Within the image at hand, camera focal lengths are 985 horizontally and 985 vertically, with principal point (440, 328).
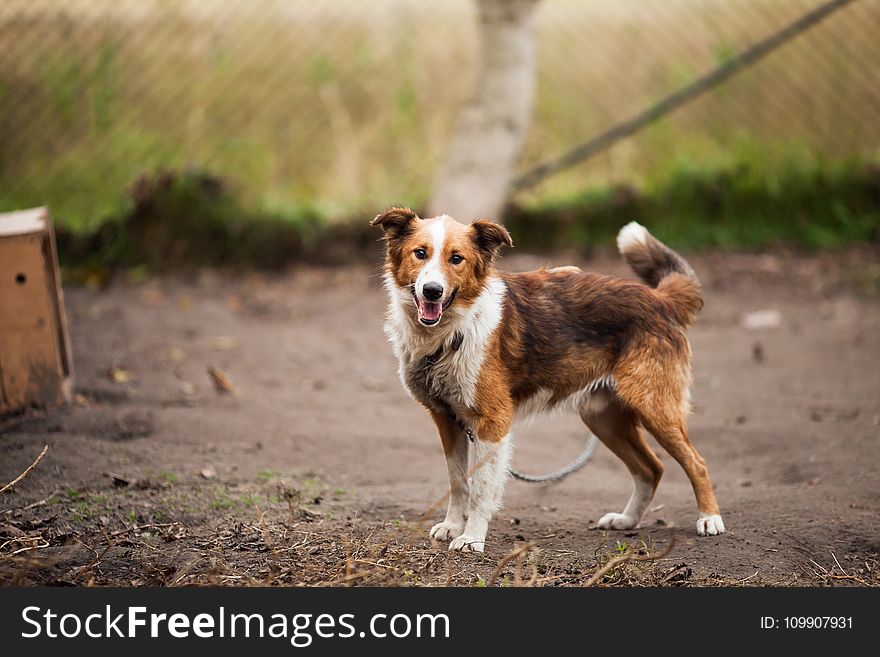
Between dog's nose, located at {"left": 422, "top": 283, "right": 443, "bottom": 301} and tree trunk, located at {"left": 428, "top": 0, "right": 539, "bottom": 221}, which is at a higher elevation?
tree trunk, located at {"left": 428, "top": 0, "right": 539, "bottom": 221}

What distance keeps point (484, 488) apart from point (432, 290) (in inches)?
40.2

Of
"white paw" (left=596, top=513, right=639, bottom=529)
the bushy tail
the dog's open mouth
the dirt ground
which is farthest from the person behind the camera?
the bushy tail

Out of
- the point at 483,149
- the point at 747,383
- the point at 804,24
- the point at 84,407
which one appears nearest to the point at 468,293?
the point at 84,407

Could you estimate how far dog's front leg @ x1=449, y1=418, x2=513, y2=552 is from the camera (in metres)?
4.76

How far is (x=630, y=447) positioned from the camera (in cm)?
539

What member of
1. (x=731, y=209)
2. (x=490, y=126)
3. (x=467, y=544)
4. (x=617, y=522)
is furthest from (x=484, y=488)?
(x=731, y=209)

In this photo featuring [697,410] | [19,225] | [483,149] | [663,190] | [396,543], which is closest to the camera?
[396,543]

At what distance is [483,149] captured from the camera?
10.0 meters

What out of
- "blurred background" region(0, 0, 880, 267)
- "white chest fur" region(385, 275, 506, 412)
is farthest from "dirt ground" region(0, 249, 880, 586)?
"blurred background" region(0, 0, 880, 267)

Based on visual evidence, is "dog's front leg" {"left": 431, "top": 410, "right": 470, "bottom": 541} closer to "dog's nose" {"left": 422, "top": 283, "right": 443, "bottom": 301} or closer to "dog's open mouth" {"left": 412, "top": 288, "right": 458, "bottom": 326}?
"dog's open mouth" {"left": 412, "top": 288, "right": 458, "bottom": 326}

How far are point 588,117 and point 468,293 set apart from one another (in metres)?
6.97

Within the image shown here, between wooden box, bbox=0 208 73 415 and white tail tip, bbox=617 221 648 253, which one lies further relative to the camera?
wooden box, bbox=0 208 73 415

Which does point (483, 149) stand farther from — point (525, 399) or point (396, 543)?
point (396, 543)

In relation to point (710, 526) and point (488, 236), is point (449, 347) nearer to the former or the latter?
point (488, 236)
